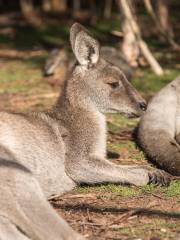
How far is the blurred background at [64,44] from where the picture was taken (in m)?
11.3

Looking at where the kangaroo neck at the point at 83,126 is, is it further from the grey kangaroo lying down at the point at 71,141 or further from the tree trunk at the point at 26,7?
the tree trunk at the point at 26,7

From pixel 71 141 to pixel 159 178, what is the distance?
87 cm

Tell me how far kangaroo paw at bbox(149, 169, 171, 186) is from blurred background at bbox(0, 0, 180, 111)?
4.00 m

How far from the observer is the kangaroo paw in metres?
5.80

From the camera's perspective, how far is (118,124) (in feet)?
27.9

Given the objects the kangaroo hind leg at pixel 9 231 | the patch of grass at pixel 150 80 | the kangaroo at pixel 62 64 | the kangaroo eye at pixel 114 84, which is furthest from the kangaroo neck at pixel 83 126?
the kangaroo at pixel 62 64

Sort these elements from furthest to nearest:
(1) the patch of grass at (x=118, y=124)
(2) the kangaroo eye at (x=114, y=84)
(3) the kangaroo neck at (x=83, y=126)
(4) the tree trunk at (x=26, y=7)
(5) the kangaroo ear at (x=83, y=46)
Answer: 1. (4) the tree trunk at (x=26, y=7)
2. (1) the patch of grass at (x=118, y=124)
3. (2) the kangaroo eye at (x=114, y=84)
4. (5) the kangaroo ear at (x=83, y=46)
5. (3) the kangaroo neck at (x=83, y=126)

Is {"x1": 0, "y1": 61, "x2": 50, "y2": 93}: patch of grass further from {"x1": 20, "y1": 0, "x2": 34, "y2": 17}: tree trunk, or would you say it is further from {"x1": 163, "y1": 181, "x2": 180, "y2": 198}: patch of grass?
{"x1": 20, "y1": 0, "x2": 34, "y2": 17}: tree trunk

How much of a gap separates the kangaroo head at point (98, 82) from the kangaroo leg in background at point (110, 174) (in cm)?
61

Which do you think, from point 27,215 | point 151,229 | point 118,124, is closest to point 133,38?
point 118,124

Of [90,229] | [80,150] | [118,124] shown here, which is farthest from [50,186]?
[118,124]

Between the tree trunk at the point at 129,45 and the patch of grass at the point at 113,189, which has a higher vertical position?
the patch of grass at the point at 113,189

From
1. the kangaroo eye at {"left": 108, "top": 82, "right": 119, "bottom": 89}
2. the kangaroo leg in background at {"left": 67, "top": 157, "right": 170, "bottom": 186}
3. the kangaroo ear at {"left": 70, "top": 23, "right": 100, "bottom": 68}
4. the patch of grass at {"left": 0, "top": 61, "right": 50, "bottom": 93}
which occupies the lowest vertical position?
the patch of grass at {"left": 0, "top": 61, "right": 50, "bottom": 93}

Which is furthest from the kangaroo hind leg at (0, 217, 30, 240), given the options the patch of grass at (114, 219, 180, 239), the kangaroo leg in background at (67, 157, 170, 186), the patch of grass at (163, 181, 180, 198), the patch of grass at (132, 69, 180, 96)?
the patch of grass at (132, 69, 180, 96)
